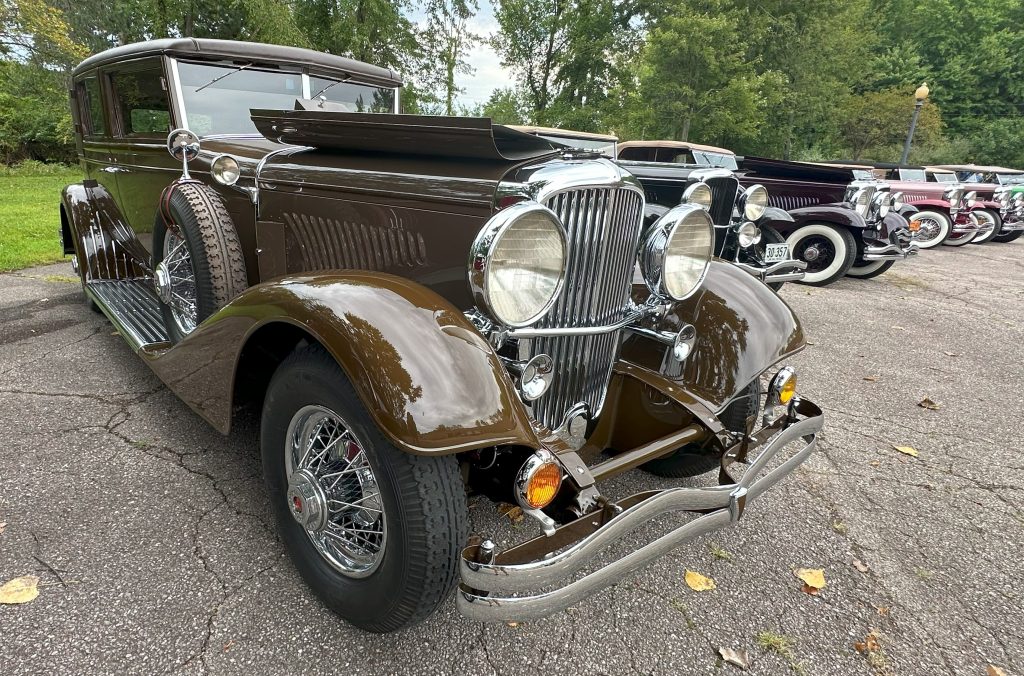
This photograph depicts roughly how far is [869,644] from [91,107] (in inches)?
220

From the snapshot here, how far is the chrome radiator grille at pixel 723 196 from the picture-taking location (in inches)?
222

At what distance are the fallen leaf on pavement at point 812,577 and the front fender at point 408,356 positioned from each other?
4.48 ft

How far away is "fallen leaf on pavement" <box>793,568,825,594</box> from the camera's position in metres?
2.07

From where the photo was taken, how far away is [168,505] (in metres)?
2.25

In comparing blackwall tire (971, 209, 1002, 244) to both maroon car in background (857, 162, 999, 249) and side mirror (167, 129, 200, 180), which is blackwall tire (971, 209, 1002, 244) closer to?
maroon car in background (857, 162, 999, 249)

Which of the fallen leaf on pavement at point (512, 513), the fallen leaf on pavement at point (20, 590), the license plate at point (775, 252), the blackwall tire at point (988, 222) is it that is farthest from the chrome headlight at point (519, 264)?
the blackwall tire at point (988, 222)

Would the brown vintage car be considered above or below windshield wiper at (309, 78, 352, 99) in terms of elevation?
below

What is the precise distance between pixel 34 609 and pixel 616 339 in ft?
6.87

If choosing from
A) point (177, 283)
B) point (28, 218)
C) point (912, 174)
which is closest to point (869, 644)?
point (177, 283)

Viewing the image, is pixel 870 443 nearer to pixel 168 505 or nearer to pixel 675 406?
pixel 675 406

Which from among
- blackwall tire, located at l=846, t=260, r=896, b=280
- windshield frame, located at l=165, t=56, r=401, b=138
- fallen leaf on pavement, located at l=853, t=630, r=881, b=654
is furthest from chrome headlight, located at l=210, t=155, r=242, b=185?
blackwall tire, located at l=846, t=260, r=896, b=280

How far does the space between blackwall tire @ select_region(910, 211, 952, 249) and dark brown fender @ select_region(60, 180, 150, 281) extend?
44.5ft

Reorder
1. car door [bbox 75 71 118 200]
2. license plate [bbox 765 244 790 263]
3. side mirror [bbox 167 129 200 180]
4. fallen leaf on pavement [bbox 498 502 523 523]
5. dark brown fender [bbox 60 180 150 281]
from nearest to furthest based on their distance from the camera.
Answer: fallen leaf on pavement [bbox 498 502 523 523] < side mirror [bbox 167 129 200 180] < car door [bbox 75 71 118 200] < dark brown fender [bbox 60 180 150 281] < license plate [bbox 765 244 790 263]

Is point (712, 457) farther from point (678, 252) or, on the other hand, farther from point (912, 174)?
point (912, 174)
